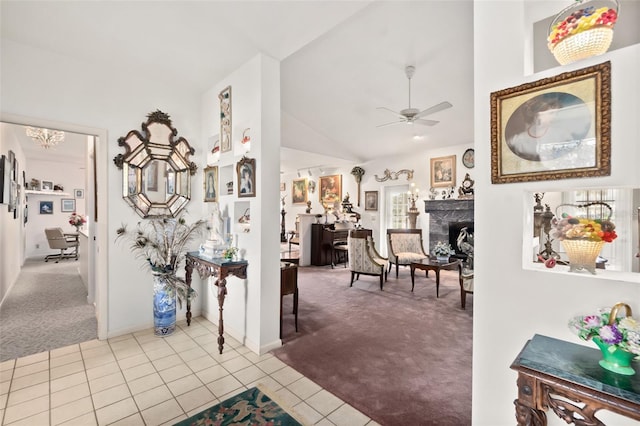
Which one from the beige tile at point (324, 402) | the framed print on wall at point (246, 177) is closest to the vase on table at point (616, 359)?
the beige tile at point (324, 402)

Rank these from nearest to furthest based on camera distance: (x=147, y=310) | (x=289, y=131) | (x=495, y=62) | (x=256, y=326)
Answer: (x=495, y=62), (x=256, y=326), (x=147, y=310), (x=289, y=131)

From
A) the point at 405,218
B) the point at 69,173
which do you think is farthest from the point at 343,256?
the point at 69,173

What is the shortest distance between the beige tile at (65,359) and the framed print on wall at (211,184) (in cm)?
199

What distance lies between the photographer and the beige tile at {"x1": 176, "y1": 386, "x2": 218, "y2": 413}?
2011mm

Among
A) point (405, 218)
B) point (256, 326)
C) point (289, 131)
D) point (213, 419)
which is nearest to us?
point (213, 419)

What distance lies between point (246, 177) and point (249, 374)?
5.96 ft

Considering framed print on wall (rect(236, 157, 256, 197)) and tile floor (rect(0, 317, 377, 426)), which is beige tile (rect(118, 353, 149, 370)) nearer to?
tile floor (rect(0, 317, 377, 426))

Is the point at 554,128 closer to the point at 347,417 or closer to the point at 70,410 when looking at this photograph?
the point at 347,417

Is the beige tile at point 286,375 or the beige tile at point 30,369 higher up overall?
the beige tile at point 30,369

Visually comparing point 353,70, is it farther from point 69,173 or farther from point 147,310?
point 69,173

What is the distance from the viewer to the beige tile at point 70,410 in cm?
188

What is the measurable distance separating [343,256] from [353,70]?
15.1ft

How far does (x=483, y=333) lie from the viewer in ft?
4.78

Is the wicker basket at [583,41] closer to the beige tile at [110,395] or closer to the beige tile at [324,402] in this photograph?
the beige tile at [324,402]
